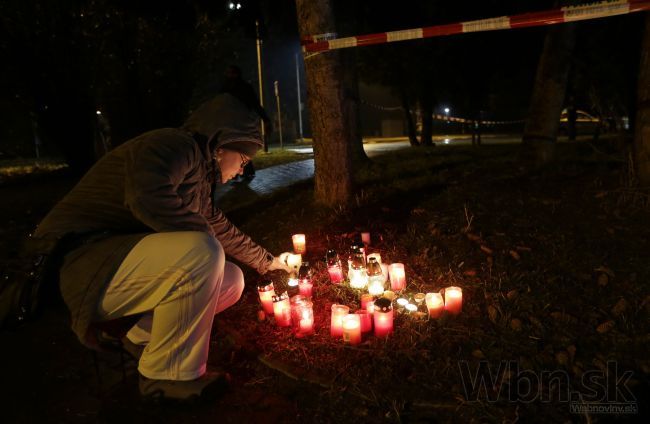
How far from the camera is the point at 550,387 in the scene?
281cm

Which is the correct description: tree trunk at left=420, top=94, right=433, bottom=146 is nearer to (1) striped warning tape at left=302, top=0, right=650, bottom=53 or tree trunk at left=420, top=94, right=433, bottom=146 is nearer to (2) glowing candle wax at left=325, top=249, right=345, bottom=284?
(1) striped warning tape at left=302, top=0, right=650, bottom=53

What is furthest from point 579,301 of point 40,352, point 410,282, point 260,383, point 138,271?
point 40,352

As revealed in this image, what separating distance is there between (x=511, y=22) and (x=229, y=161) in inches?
127

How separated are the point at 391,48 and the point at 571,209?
13040mm

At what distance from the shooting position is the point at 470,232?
460cm

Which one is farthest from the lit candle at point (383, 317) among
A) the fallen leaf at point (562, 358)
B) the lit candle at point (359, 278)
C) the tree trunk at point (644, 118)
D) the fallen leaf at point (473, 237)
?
the tree trunk at point (644, 118)

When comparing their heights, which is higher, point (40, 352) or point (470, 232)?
point (470, 232)

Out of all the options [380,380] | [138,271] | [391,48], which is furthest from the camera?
[391,48]

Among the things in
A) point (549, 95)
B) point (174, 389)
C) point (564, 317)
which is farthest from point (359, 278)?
point (549, 95)

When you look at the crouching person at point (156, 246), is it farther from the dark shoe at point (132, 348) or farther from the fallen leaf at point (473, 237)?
the fallen leaf at point (473, 237)

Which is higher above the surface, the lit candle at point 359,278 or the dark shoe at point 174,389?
the lit candle at point 359,278

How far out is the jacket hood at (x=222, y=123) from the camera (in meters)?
2.88

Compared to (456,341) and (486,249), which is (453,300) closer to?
(456,341)

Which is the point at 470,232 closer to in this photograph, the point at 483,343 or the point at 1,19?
the point at 483,343
